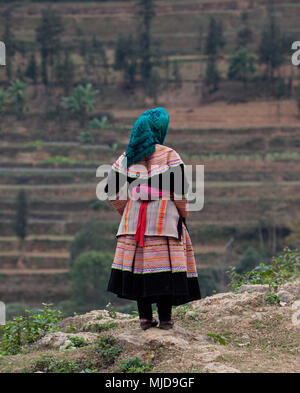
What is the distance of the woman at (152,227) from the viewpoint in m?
3.76

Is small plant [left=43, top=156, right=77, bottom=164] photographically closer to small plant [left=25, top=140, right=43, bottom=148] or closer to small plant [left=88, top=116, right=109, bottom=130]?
small plant [left=25, top=140, right=43, bottom=148]

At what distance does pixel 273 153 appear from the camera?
3378 centimetres

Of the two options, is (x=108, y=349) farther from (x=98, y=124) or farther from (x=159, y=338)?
(x=98, y=124)

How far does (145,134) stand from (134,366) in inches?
50.1

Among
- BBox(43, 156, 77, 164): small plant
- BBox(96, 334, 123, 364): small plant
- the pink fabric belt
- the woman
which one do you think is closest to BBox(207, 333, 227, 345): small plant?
the woman

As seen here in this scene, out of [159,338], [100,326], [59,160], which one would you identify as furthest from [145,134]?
[59,160]

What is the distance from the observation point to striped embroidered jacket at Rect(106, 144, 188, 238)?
382 cm

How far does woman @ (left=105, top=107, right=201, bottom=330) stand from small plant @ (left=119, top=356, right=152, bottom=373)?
37cm

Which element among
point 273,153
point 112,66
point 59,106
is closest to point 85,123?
point 59,106

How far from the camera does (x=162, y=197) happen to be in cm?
387

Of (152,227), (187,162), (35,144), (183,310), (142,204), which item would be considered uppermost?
(142,204)

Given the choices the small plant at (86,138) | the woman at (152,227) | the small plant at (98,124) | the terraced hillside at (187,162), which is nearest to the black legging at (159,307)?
the woman at (152,227)

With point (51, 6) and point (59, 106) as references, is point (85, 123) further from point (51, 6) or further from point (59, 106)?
point (51, 6)
